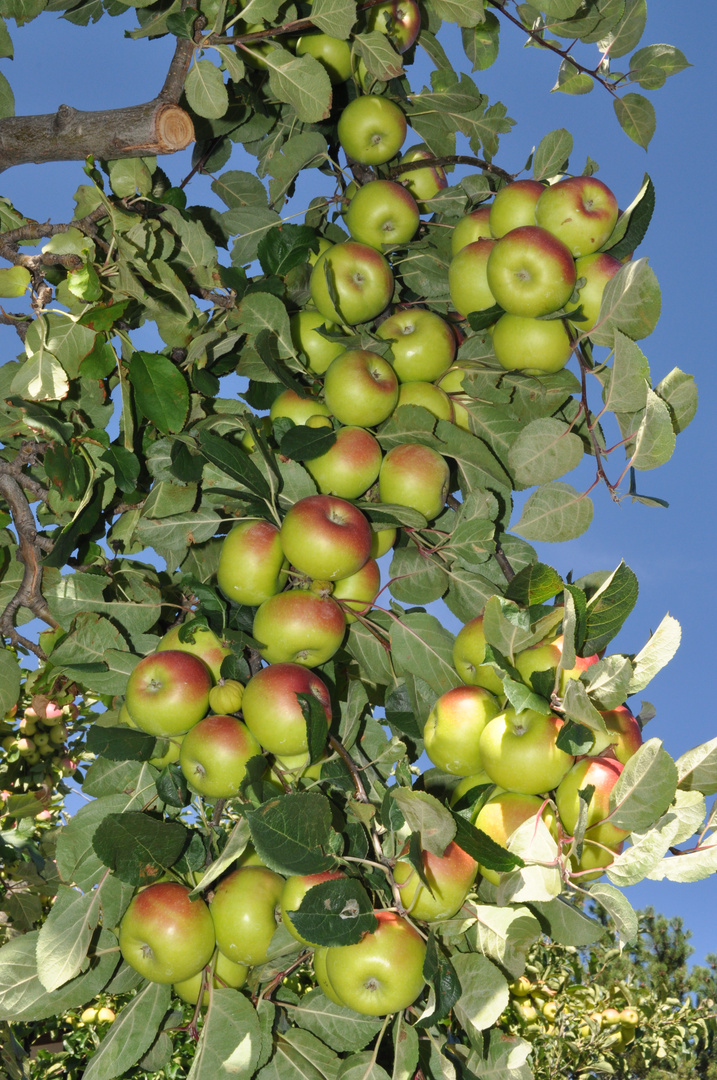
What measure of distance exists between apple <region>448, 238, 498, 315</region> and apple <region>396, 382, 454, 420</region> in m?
0.18

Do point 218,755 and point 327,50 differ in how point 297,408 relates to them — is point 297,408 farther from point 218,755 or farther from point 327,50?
point 327,50

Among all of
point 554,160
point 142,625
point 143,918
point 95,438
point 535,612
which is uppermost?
point 554,160

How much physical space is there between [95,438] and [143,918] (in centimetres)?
84

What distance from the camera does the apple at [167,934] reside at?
1.23 m

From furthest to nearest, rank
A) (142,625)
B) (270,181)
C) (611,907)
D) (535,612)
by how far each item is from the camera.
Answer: (270,181)
(142,625)
(535,612)
(611,907)

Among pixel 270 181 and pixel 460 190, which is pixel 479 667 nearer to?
pixel 460 190

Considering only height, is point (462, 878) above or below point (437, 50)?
below

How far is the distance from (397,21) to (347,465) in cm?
111

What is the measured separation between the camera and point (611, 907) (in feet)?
3.19

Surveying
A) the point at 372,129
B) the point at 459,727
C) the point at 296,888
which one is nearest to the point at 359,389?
the point at 459,727

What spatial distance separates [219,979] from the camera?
4.34ft

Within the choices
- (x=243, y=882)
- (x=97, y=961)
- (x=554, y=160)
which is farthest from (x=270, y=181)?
(x=97, y=961)

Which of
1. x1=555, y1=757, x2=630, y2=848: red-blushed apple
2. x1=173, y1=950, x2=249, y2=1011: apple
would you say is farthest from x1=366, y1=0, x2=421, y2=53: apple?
x1=173, y1=950, x2=249, y2=1011: apple

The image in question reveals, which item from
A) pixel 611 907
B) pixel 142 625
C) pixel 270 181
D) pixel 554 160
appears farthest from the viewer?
pixel 270 181
